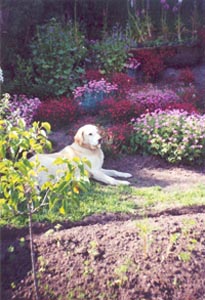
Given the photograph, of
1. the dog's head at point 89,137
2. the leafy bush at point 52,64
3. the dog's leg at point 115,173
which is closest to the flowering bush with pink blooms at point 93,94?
the leafy bush at point 52,64

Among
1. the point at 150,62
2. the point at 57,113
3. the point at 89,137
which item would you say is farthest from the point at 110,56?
the point at 89,137

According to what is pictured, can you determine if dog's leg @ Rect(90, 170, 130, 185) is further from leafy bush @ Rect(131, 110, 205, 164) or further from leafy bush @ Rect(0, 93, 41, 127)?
leafy bush @ Rect(0, 93, 41, 127)

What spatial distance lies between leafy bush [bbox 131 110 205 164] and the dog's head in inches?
42.3

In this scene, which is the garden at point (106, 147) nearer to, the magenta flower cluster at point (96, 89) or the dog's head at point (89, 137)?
the magenta flower cluster at point (96, 89)

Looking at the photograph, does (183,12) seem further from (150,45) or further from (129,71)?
→ (129,71)

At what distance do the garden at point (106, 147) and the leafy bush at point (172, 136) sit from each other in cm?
2

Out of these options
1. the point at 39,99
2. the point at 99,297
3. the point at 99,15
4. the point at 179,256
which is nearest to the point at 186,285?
the point at 179,256

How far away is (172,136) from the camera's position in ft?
21.1

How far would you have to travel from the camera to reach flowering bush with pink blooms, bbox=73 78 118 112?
8.20 m

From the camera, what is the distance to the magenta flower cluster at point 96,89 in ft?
26.8

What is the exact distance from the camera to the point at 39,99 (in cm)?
881

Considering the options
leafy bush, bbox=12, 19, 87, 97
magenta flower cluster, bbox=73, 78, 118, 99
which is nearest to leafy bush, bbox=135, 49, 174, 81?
leafy bush, bbox=12, 19, 87, 97

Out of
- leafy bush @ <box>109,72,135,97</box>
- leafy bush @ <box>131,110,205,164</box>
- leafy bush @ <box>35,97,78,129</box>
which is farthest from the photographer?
leafy bush @ <box>109,72,135,97</box>

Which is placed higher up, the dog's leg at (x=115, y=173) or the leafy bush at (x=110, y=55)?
the leafy bush at (x=110, y=55)
